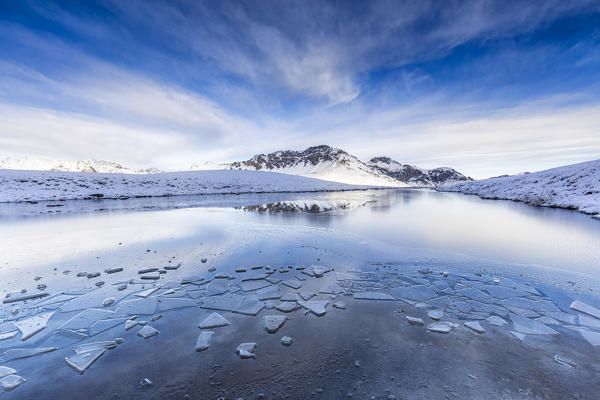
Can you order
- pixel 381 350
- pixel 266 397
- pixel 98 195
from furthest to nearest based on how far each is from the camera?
pixel 98 195
pixel 381 350
pixel 266 397

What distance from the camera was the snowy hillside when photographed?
32719 millimetres

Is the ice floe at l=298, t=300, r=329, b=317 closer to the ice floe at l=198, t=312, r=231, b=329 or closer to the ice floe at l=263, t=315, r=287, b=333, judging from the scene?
the ice floe at l=263, t=315, r=287, b=333

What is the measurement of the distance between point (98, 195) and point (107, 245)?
33850 millimetres

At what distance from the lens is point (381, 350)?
3.45m

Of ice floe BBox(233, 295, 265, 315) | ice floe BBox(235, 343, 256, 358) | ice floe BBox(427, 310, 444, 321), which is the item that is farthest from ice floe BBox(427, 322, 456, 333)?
ice floe BBox(233, 295, 265, 315)

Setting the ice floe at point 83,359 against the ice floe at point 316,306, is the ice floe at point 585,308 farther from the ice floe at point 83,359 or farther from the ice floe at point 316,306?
the ice floe at point 83,359

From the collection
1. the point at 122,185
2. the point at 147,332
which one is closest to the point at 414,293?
the point at 147,332

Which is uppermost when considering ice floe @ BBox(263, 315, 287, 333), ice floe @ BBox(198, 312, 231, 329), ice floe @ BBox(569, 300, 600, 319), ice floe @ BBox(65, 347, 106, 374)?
ice floe @ BBox(569, 300, 600, 319)

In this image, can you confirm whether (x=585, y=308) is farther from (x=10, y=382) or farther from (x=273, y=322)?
(x=10, y=382)

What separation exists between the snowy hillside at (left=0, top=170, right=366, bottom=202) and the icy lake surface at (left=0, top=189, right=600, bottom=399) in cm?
3310

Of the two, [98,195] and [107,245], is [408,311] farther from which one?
[98,195]

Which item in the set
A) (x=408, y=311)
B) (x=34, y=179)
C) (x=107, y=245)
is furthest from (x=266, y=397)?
(x=34, y=179)

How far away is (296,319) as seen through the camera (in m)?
4.32

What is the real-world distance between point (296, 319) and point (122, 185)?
160ft
